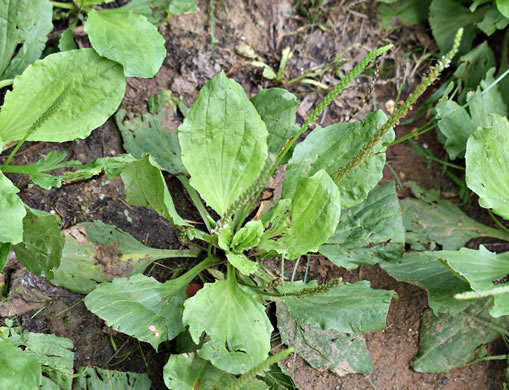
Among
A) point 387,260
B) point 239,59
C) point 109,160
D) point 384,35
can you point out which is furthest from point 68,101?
point 384,35

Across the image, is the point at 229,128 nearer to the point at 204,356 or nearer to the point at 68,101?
the point at 68,101

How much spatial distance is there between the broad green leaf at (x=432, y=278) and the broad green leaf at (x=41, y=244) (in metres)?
1.52

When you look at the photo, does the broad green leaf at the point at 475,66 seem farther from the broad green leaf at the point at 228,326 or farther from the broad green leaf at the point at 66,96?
the broad green leaf at the point at 66,96

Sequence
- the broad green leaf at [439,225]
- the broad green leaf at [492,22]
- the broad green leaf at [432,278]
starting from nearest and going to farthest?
the broad green leaf at [432,278] < the broad green leaf at [439,225] < the broad green leaf at [492,22]

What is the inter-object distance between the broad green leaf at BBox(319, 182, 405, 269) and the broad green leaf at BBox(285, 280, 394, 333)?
9.4 inches

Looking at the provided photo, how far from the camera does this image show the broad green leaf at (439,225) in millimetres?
2836

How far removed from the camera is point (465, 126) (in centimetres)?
287

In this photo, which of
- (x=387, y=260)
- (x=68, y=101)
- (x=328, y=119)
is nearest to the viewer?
(x=68, y=101)

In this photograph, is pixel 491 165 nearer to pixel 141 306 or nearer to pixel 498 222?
pixel 498 222

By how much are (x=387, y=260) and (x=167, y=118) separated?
1.33m

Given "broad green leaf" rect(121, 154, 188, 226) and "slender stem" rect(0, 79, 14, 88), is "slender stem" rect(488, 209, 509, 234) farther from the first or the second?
"slender stem" rect(0, 79, 14, 88)

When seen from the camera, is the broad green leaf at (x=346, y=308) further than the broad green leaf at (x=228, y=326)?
Yes

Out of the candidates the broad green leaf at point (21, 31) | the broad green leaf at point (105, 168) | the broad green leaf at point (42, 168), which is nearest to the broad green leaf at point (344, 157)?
the broad green leaf at point (105, 168)

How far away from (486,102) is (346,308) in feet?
5.31
